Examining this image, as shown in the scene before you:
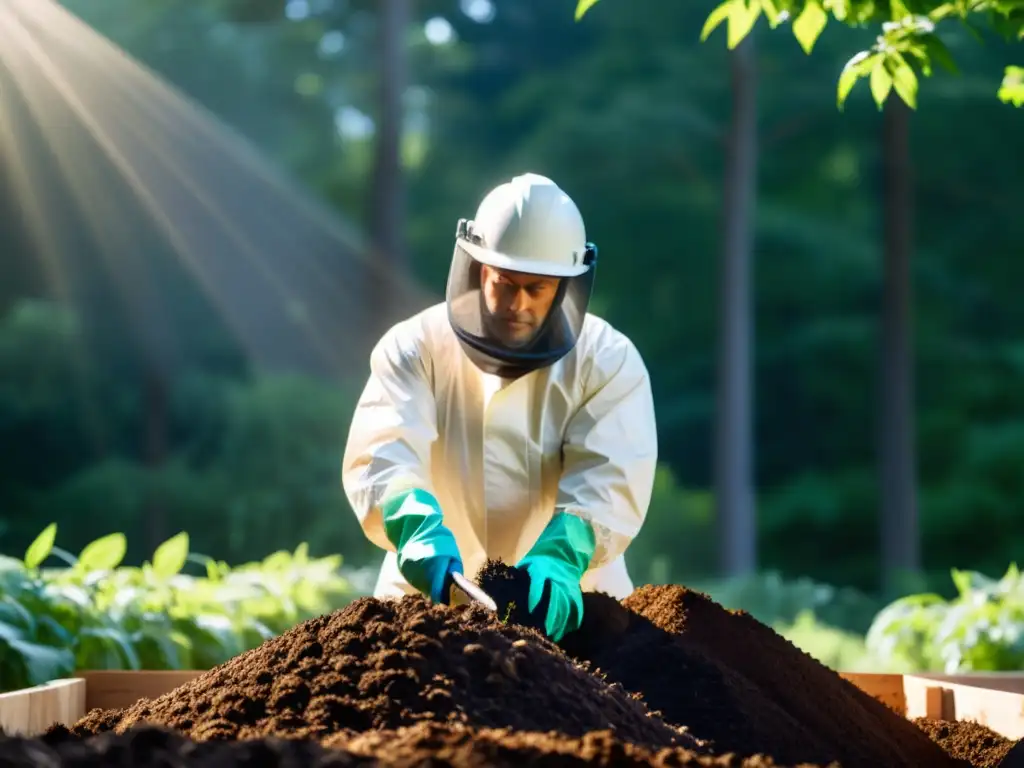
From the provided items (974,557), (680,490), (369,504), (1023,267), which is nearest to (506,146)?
(680,490)

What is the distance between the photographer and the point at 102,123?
15.6 m

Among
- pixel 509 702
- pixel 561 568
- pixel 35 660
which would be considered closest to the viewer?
pixel 509 702

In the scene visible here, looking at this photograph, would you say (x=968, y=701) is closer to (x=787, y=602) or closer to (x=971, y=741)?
(x=971, y=741)

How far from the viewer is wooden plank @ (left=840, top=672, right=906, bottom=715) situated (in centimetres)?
428

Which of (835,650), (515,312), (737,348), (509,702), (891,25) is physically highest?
(891,25)

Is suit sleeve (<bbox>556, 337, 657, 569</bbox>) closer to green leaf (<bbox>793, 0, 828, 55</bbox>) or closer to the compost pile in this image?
the compost pile

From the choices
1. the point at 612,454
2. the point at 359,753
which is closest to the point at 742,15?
the point at 612,454

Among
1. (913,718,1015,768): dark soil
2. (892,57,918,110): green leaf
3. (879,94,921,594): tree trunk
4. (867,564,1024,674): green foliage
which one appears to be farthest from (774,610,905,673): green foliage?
(879,94,921,594): tree trunk

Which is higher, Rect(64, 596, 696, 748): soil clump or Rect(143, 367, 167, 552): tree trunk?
Rect(64, 596, 696, 748): soil clump

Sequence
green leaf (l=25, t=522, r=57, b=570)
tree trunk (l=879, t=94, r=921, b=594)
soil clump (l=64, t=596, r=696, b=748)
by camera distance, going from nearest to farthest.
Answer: soil clump (l=64, t=596, r=696, b=748) → green leaf (l=25, t=522, r=57, b=570) → tree trunk (l=879, t=94, r=921, b=594)

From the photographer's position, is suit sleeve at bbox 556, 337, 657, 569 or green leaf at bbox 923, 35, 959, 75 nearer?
green leaf at bbox 923, 35, 959, 75

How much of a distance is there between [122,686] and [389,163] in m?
10.4

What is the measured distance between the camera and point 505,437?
3.87m

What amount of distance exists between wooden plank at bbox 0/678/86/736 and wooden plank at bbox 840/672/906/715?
7.60 feet
